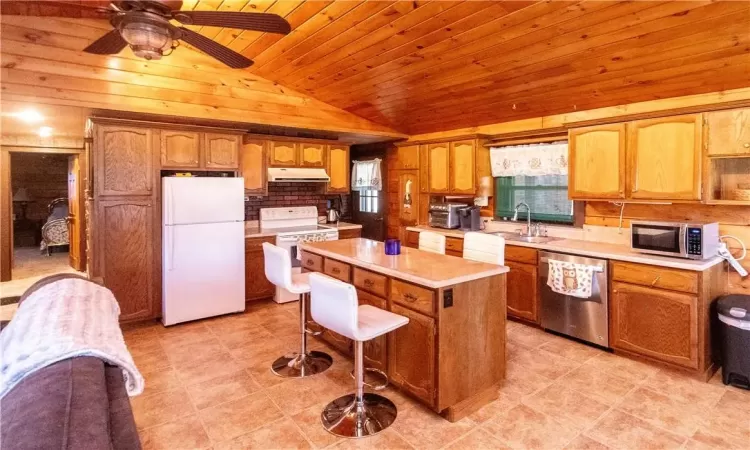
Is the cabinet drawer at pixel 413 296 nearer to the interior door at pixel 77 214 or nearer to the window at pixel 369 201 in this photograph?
the window at pixel 369 201

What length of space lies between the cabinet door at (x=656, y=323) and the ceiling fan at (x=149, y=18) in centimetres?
322

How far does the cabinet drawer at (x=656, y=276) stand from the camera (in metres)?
3.01

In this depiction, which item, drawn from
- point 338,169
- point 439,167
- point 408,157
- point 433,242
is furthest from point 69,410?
point 408,157

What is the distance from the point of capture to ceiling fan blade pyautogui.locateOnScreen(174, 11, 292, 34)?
205 centimetres

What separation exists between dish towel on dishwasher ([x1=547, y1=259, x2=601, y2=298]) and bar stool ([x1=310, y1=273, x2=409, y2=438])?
6.22ft

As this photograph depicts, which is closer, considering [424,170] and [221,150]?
[221,150]

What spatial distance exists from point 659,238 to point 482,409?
78.6 inches

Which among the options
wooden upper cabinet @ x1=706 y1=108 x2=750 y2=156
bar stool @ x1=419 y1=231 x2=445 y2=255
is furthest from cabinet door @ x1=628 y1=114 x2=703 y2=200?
bar stool @ x1=419 y1=231 x2=445 y2=255

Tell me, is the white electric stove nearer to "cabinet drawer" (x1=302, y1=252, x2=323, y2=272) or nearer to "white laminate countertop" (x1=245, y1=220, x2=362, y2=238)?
"white laminate countertop" (x1=245, y1=220, x2=362, y2=238)

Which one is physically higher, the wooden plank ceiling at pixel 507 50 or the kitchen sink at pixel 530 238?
the wooden plank ceiling at pixel 507 50

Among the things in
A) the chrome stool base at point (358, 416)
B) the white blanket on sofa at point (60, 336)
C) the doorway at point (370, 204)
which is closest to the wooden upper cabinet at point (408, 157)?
the doorway at point (370, 204)

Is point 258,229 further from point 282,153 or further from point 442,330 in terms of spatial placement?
point 442,330

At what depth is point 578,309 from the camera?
369 cm

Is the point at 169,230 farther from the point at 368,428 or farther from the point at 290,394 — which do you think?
the point at 368,428
